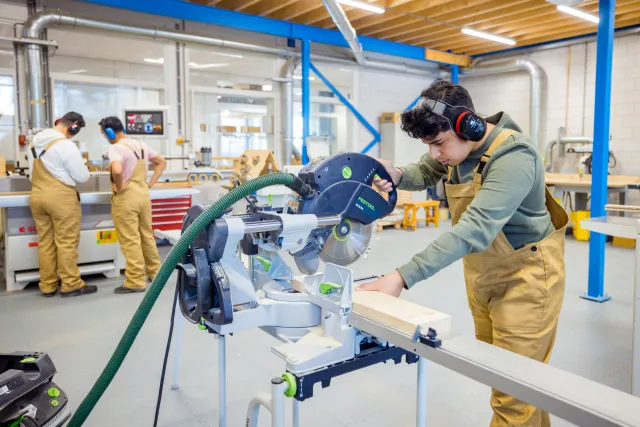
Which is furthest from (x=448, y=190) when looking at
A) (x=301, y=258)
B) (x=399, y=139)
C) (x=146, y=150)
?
(x=399, y=139)

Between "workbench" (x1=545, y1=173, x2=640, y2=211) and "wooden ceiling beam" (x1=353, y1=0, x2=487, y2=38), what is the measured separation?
2.53 meters

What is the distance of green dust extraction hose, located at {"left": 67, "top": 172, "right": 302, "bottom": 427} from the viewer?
1209mm

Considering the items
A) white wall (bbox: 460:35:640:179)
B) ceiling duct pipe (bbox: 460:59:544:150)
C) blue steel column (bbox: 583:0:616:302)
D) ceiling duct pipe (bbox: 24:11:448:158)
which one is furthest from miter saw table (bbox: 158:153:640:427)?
ceiling duct pipe (bbox: 460:59:544:150)

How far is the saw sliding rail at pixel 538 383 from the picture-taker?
83 cm

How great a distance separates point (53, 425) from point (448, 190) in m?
1.46

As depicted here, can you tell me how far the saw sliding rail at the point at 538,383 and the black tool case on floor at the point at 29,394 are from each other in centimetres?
118

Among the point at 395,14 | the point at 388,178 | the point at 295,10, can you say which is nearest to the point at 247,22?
the point at 295,10

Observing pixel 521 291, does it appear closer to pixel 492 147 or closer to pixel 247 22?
pixel 492 147

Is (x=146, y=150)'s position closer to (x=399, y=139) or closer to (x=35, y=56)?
(x=35, y=56)

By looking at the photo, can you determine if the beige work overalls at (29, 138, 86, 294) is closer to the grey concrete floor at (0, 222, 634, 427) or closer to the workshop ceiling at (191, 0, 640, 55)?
the grey concrete floor at (0, 222, 634, 427)

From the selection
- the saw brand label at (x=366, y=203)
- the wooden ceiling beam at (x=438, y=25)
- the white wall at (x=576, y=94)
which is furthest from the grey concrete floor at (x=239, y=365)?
the white wall at (x=576, y=94)

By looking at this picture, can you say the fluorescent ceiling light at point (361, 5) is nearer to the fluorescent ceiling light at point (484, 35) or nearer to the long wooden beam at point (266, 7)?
the long wooden beam at point (266, 7)

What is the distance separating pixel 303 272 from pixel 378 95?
761 cm

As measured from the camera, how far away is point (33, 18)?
5.25m
